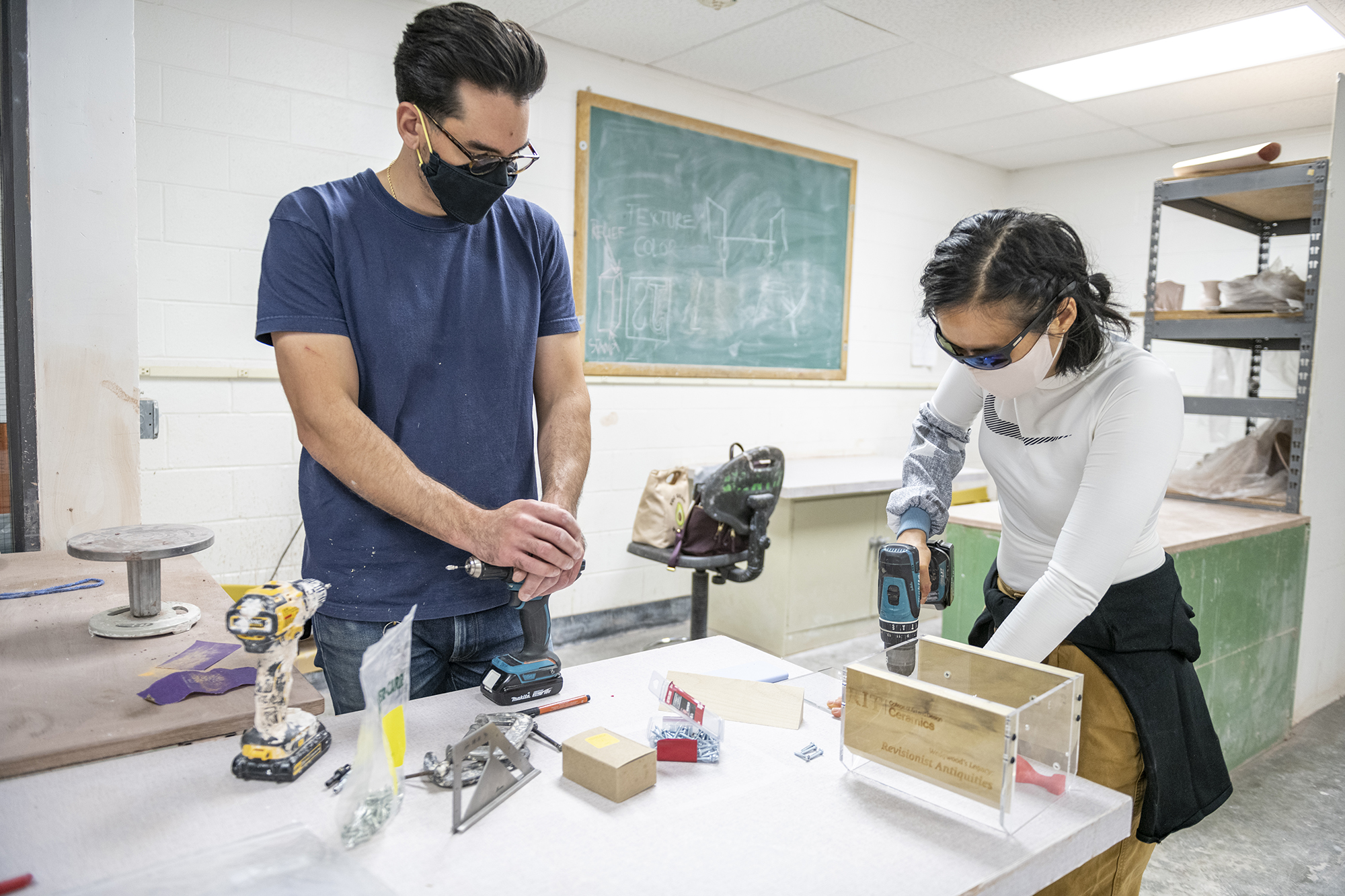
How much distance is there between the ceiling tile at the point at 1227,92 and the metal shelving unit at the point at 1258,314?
95cm

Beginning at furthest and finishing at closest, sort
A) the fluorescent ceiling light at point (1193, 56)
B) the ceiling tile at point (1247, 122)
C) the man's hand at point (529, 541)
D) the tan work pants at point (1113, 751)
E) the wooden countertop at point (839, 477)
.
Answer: the ceiling tile at point (1247, 122), the wooden countertop at point (839, 477), the fluorescent ceiling light at point (1193, 56), the tan work pants at point (1113, 751), the man's hand at point (529, 541)

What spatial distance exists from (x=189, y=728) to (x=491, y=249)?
77 centimetres

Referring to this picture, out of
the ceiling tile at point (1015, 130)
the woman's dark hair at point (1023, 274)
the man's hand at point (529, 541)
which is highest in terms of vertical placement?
the ceiling tile at point (1015, 130)

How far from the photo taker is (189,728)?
98 centimetres

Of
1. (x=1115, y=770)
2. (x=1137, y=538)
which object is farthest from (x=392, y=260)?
(x=1115, y=770)

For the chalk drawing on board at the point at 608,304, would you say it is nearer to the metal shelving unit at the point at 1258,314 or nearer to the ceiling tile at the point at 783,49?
the ceiling tile at the point at 783,49

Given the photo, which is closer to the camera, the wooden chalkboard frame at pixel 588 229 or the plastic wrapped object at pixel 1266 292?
the plastic wrapped object at pixel 1266 292

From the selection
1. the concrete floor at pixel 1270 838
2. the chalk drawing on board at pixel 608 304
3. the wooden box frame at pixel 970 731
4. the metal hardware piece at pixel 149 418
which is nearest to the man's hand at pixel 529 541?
the wooden box frame at pixel 970 731

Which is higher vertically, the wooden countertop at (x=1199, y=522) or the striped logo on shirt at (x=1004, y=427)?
the striped logo on shirt at (x=1004, y=427)

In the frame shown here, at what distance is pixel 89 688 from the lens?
3.53 feet

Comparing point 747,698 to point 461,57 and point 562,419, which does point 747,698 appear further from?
point 461,57

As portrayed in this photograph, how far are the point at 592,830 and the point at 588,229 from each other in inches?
119

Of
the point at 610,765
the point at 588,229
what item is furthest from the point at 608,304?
the point at 610,765

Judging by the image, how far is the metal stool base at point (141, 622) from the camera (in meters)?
1.26
